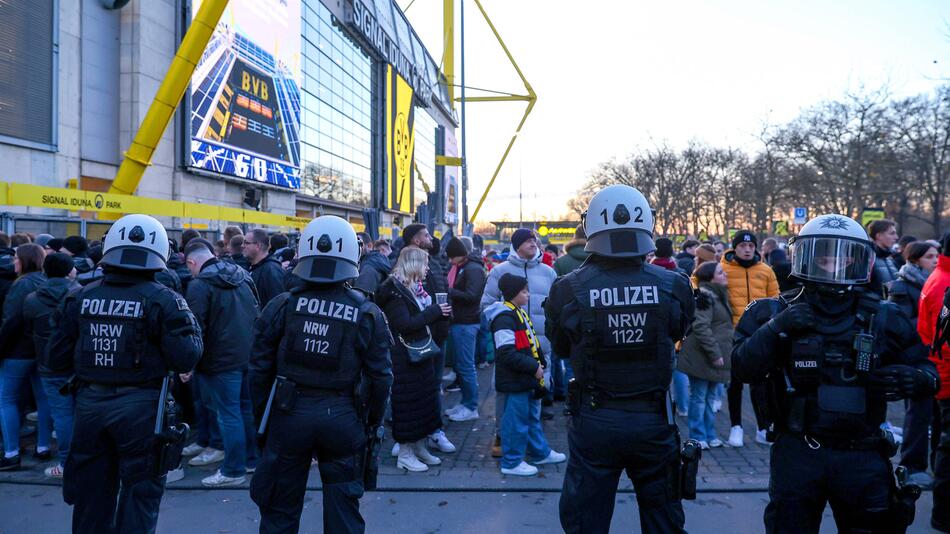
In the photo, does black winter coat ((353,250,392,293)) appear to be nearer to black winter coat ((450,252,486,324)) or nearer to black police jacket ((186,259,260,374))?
black police jacket ((186,259,260,374))

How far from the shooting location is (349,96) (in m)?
33.4

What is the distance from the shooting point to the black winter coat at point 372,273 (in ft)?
18.6

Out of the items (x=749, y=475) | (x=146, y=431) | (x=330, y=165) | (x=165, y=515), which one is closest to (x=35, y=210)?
(x=165, y=515)

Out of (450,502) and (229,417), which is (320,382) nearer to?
(450,502)

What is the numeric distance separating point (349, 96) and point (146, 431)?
3191 centimetres

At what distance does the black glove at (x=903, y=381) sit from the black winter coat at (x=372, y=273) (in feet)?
12.7

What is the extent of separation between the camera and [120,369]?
3.42 m

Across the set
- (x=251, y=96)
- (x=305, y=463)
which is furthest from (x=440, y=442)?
(x=251, y=96)

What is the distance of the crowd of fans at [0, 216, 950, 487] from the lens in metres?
5.05

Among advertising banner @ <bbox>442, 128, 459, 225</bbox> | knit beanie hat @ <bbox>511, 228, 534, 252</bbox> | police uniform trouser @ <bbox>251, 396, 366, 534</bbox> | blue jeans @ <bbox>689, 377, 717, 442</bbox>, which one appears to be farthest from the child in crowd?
advertising banner @ <bbox>442, 128, 459, 225</bbox>

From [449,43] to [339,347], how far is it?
23328 millimetres

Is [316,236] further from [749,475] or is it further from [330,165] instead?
[330,165]

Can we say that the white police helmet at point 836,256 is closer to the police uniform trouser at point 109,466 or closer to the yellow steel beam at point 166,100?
the police uniform trouser at point 109,466

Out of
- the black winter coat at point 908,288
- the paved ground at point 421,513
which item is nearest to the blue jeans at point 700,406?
the paved ground at point 421,513
